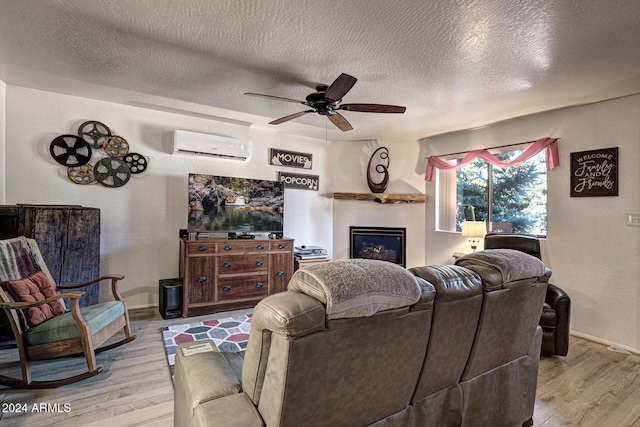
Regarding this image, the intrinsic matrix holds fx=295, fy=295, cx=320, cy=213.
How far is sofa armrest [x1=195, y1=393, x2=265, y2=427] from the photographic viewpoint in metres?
0.85

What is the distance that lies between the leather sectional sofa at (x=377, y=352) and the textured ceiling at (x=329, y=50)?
5.02 feet

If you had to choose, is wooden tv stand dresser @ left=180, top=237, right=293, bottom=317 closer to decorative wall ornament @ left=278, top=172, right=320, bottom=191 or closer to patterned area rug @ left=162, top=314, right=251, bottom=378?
patterned area rug @ left=162, top=314, right=251, bottom=378

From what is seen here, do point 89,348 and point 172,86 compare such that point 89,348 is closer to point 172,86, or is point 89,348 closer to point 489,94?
point 172,86

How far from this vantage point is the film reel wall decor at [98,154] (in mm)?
3244

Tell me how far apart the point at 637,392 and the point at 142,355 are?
3.87 meters

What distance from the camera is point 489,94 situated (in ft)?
9.82

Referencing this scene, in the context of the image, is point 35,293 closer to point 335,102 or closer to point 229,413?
point 229,413

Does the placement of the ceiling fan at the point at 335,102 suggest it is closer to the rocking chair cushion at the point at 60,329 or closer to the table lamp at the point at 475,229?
the table lamp at the point at 475,229

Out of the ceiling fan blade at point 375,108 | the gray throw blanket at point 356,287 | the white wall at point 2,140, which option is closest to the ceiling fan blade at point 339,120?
the ceiling fan blade at point 375,108

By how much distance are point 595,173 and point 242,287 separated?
4.18 meters

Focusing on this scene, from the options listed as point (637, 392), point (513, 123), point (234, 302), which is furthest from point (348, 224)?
point (637, 392)

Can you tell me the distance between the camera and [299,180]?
4.77m

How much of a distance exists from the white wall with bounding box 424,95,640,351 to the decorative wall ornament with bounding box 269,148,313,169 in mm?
2960

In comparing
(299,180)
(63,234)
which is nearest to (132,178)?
Answer: (63,234)
